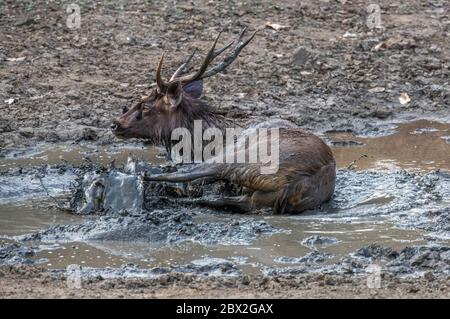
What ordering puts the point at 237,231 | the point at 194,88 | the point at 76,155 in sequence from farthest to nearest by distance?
the point at 76,155 < the point at 194,88 < the point at 237,231

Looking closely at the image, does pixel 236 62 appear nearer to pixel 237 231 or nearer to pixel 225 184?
→ pixel 225 184

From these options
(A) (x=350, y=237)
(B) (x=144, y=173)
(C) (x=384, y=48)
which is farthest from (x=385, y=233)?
(C) (x=384, y=48)

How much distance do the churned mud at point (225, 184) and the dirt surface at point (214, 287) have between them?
0.02 meters

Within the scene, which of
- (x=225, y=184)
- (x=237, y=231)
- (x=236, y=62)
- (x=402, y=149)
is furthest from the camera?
(x=236, y=62)

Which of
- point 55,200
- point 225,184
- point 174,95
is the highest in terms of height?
point 174,95

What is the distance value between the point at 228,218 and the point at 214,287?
213cm

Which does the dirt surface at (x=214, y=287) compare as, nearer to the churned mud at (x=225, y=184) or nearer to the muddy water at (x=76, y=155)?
the churned mud at (x=225, y=184)

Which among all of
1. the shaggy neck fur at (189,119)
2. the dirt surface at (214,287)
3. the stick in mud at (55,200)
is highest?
the shaggy neck fur at (189,119)

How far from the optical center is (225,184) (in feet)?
30.7

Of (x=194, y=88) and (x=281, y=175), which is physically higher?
(x=194, y=88)

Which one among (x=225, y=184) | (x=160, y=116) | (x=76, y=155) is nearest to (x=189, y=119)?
(x=160, y=116)

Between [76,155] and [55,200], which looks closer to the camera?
[55,200]

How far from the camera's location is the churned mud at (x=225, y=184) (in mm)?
7441

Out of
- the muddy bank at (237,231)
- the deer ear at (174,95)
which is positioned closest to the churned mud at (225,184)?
the muddy bank at (237,231)
